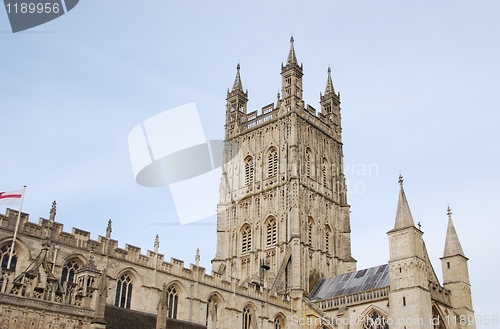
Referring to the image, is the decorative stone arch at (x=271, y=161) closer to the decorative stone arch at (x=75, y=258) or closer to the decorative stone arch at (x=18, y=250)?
the decorative stone arch at (x=75, y=258)

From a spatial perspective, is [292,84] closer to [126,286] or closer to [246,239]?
[246,239]

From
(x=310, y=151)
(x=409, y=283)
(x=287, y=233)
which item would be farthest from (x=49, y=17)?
(x=310, y=151)

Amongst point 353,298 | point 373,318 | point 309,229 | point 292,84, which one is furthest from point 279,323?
point 292,84

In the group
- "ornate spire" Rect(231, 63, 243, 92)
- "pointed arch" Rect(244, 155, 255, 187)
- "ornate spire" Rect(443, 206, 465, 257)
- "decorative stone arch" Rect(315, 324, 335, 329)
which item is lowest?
"decorative stone arch" Rect(315, 324, 335, 329)

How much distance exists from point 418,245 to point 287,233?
1257 centimetres

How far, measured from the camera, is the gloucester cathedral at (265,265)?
2659cm

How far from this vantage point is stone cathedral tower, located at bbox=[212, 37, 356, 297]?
1896 inches

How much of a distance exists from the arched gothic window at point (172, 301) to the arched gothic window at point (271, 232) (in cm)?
1447

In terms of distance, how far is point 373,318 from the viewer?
3941 cm

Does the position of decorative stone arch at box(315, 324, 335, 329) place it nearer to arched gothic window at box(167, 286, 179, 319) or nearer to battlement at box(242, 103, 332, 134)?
arched gothic window at box(167, 286, 179, 319)

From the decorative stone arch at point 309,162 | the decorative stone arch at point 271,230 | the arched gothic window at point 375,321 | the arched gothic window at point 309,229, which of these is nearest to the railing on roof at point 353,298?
the arched gothic window at point 375,321

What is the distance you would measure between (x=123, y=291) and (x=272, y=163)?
73.4 ft

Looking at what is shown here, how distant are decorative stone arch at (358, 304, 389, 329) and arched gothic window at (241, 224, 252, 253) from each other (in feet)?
46.0

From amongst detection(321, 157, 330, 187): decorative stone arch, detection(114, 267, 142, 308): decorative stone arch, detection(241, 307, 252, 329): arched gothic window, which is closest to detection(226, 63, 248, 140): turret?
detection(321, 157, 330, 187): decorative stone arch
